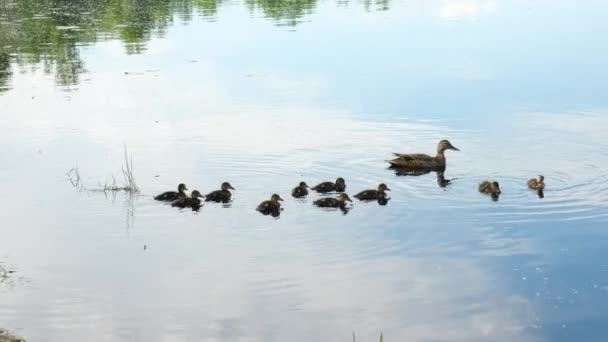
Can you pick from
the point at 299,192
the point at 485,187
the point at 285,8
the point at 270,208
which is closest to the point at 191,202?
the point at 270,208

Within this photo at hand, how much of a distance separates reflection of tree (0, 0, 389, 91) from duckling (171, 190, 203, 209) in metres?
11.5

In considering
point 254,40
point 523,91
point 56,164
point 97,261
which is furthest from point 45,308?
point 254,40

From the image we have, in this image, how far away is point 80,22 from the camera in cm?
3828

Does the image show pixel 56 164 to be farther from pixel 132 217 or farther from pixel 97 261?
pixel 97 261

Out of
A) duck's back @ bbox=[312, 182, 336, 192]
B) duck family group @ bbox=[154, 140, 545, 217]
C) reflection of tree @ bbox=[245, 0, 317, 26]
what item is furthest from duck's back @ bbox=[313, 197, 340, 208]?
reflection of tree @ bbox=[245, 0, 317, 26]

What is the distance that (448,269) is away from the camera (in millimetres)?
12133

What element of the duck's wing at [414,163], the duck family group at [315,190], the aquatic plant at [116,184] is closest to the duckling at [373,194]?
the duck family group at [315,190]

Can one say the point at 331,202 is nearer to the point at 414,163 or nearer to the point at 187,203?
the point at 187,203

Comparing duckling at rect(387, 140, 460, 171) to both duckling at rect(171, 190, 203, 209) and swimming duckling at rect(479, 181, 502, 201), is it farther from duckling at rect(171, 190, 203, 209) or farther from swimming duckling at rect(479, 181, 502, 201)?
duckling at rect(171, 190, 203, 209)

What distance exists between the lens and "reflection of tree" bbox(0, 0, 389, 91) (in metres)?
29.6

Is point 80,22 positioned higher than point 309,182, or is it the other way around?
point 309,182

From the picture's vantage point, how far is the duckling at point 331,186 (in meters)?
15.4

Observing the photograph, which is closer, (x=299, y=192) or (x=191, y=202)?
(x=191, y=202)

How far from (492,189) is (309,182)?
2.59m
